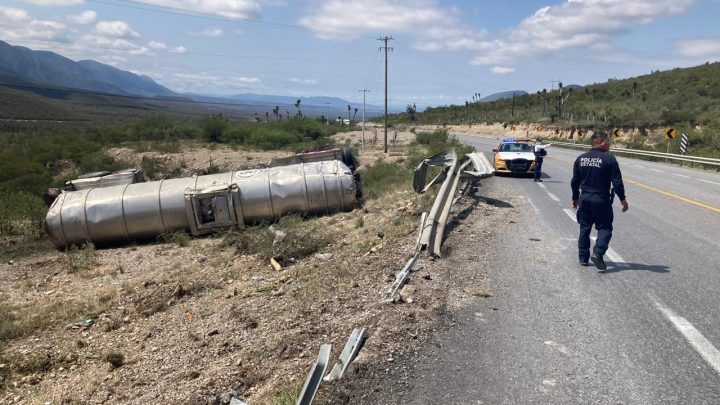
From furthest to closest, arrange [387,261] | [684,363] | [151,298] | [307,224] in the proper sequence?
[307,224] → [151,298] → [387,261] → [684,363]

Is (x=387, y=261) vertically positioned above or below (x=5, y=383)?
above

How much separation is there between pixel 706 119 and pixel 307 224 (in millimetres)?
40925

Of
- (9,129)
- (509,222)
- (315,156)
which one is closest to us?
(509,222)

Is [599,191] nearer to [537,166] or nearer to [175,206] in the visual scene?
[537,166]

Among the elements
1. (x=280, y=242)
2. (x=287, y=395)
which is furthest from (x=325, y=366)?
(x=280, y=242)

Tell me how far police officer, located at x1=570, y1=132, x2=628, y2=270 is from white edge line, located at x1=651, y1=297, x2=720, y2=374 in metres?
1.45

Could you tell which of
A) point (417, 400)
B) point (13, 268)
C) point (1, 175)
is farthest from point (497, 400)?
point (1, 175)

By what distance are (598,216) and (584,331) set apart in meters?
2.27

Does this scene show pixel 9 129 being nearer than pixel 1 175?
No

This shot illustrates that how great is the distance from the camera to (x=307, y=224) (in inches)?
554

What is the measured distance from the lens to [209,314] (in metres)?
A: 7.71

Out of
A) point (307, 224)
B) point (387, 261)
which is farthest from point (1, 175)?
point (387, 261)

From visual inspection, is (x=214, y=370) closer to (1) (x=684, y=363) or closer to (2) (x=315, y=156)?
(1) (x=684, y=363)

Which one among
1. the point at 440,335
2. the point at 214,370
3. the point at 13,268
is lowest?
the point at 13,268
